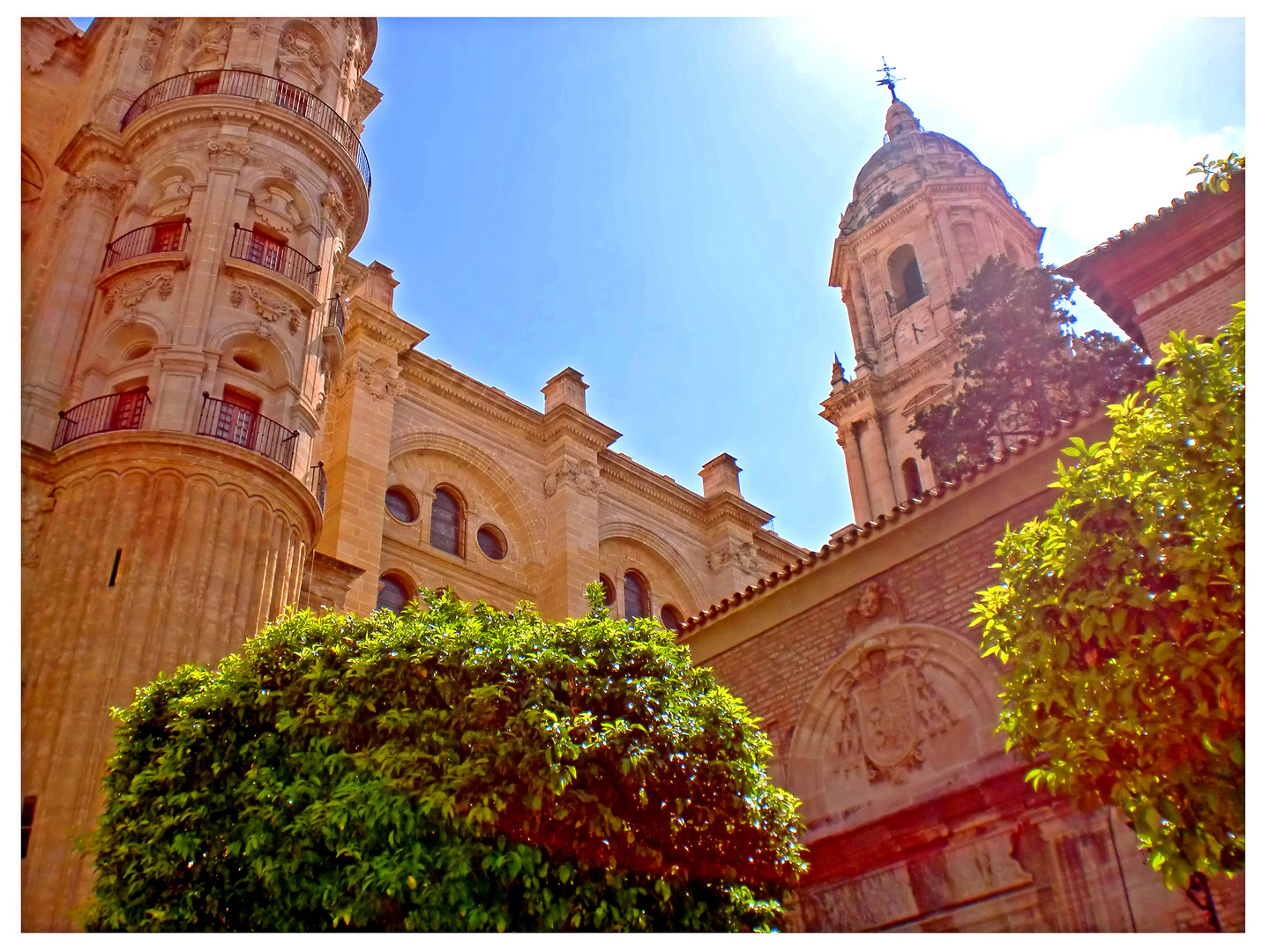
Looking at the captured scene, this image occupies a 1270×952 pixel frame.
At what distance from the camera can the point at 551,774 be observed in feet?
26.6

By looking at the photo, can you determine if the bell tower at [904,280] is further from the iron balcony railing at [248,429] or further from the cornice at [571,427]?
the iron balcony railing at [248,429]

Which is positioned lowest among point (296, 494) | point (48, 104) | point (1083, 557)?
point (1083, 557)

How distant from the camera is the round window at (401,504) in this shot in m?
22.6

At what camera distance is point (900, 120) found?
4022 centimetres

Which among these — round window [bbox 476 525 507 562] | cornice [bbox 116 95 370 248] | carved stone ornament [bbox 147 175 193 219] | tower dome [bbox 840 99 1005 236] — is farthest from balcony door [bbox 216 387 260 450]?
tower dome [bbox 840 99 1005 236]

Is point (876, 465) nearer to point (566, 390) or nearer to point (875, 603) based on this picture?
point (566, 390)

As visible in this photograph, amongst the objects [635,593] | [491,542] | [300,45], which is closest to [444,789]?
[491,542]

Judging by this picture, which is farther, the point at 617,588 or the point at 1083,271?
the point at 617,588

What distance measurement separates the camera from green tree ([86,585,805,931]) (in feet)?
26.4

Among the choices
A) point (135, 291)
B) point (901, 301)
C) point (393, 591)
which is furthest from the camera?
point (901, 301)

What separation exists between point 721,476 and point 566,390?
6.11 metres

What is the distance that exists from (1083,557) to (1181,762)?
1379 millimetres

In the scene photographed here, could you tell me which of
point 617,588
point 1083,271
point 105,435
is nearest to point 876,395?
point 617,588
